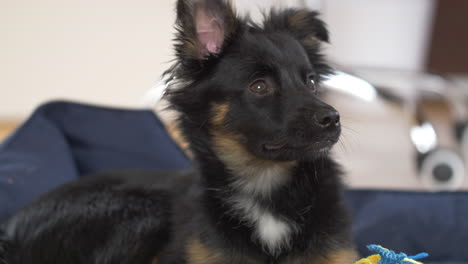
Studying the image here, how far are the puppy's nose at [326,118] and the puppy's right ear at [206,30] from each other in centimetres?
51

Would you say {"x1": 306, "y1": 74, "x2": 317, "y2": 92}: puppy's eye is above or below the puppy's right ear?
below

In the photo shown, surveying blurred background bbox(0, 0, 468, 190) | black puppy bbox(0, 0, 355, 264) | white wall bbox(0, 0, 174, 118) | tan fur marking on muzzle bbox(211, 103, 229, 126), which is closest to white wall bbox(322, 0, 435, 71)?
blurred background bbox(0, 0, 468, 190)

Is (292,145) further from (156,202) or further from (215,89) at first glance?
(156,202)

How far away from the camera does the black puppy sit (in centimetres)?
187

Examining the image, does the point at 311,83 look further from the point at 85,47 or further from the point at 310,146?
the point at 85,47

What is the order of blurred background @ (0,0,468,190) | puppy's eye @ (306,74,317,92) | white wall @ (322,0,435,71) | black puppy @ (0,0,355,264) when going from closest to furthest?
black puppy @ (0,0,355,264) < puppy's eye @ (306,74,317,92) < blurred background @ (0,0,468,190) < white wall @ (322,0,435,71)

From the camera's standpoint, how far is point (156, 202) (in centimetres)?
238

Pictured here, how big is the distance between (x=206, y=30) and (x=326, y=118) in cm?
→ 60

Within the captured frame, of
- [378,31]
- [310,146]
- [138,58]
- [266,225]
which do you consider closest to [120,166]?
[266,225]

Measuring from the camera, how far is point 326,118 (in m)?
1.71

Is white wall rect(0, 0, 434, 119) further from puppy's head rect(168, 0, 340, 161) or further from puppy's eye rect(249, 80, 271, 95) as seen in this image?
puppy's eye rect(249, 80, 271, 95)

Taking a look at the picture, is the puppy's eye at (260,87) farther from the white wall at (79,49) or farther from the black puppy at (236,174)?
the white wall at (79,49)

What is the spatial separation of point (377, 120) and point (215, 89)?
4.87m

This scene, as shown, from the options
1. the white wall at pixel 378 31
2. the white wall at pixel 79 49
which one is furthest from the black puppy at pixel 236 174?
the white wall at pixel 378 31
